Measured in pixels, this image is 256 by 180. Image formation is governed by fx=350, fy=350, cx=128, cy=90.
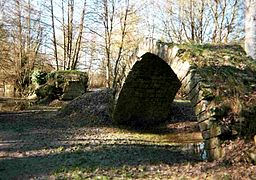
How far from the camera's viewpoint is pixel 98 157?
709cm

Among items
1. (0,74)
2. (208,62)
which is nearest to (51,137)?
(208,62)

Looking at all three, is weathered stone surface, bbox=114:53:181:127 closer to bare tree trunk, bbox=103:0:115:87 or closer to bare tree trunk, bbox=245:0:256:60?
bare tree trunk, bbox=245:0:256:60

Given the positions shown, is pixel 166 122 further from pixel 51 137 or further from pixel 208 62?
pixel 208 62

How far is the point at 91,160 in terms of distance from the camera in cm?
684

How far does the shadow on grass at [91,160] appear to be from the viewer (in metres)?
6.35

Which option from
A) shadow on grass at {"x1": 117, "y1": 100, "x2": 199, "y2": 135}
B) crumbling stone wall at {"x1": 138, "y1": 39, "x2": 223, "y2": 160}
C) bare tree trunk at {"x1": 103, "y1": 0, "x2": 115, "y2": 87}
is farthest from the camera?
bare tree trunk at {"x1": 103, "y1": 0, "x2": 115, "y2": 87}

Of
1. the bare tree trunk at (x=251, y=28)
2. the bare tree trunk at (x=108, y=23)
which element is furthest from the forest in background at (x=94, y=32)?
the bare tree trunk at (x=251, y=28)

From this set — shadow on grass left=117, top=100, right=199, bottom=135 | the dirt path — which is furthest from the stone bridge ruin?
the dirt path

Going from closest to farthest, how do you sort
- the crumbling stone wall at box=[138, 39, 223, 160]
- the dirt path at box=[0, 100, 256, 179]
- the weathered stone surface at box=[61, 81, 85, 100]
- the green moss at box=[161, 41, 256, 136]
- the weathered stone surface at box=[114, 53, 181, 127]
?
the dirt path at box=[0, 100, 256, 179] → the green moss at box=[161, 41, 256, 136] → the crumbling stone wall at box=[138, 39, 223, 160] → the weathered stone surface at box=[114, 53, 181, 127] → the weathered stone surface at box=[61, 81, 85, 100]

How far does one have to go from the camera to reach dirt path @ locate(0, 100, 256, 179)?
228 inches

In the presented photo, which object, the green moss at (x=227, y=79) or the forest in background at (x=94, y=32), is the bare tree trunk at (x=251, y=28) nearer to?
the green moss at (x=227, y=79)

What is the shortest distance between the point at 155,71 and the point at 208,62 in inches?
142

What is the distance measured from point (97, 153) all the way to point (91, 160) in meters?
0.62

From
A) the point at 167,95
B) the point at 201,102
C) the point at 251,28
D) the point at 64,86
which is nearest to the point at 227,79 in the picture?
the point at 201,102
